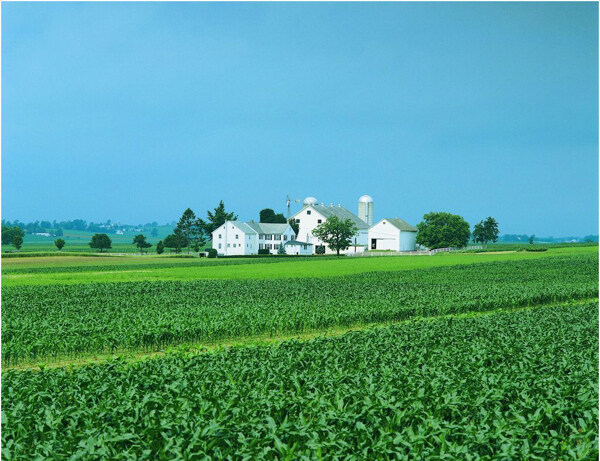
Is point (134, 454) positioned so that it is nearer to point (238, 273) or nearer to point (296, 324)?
point (296, 324)

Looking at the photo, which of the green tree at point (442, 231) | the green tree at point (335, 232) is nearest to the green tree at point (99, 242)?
the green tree at point (335, 232)

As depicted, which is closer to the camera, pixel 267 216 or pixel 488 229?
pixel 267 216

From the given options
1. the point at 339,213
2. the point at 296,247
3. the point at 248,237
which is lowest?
the point at 296,247

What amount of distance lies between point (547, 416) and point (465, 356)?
16.8 ft

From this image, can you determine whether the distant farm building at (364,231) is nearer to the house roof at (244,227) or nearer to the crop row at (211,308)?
the house roof at (244,227)

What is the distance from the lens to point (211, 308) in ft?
91.1

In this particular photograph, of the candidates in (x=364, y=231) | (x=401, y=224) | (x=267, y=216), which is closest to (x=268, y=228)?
(x=267, y=216)

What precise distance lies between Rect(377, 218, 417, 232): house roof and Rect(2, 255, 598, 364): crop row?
74.7 meters

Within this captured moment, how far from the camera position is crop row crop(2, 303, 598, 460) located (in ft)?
28.5

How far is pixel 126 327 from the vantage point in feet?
73.1

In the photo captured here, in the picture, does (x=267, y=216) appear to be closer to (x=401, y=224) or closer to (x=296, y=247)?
(x=296, y=247)

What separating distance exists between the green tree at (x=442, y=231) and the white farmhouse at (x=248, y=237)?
26.5m

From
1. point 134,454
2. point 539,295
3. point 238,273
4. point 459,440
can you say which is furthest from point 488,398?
point 238,273

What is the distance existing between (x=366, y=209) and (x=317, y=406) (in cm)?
13359
